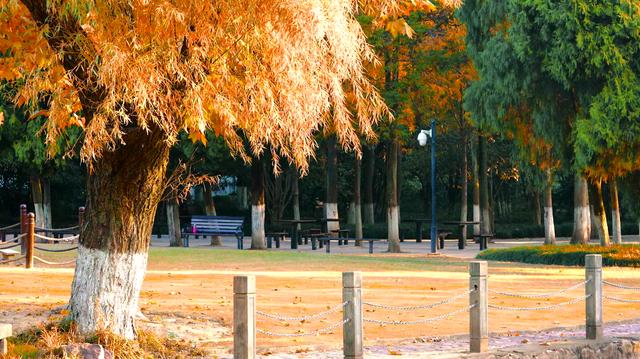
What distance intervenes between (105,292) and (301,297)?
251 inches

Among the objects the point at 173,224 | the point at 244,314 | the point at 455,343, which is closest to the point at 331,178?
the point at 173,224

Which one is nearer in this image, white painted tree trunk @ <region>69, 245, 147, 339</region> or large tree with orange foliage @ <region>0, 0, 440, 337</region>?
large tree with orange foliage @ <region>0, 0, 440, 337</region>

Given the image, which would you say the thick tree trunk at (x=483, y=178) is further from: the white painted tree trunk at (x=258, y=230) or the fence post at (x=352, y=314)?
the fence post at (x=352, y=314)

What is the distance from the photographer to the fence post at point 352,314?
11.5 meters

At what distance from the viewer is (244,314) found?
10352mm

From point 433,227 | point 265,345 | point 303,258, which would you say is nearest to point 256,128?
point 265,345

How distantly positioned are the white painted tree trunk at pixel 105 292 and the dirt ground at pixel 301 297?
106cm

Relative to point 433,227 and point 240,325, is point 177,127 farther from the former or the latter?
point 433,227

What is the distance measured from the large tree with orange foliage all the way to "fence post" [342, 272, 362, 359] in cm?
189

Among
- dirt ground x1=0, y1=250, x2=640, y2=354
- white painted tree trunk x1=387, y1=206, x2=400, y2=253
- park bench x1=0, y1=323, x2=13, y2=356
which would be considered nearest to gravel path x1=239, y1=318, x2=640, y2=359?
Answer: dirt ground x1=0, y1=250, x2=640, y2=354

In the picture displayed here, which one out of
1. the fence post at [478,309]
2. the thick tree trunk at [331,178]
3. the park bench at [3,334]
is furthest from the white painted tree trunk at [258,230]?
the park bench at [3,334]

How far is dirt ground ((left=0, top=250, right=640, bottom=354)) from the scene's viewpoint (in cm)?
1450

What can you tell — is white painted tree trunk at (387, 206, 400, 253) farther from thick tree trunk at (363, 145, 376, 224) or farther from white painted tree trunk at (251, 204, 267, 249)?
thick tree trunk at (363, 145, 376, 224)

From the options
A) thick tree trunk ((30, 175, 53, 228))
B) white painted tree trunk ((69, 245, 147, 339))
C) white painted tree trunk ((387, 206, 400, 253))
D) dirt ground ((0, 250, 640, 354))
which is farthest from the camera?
thick tree trunk ((30, 175, 53, 228))
